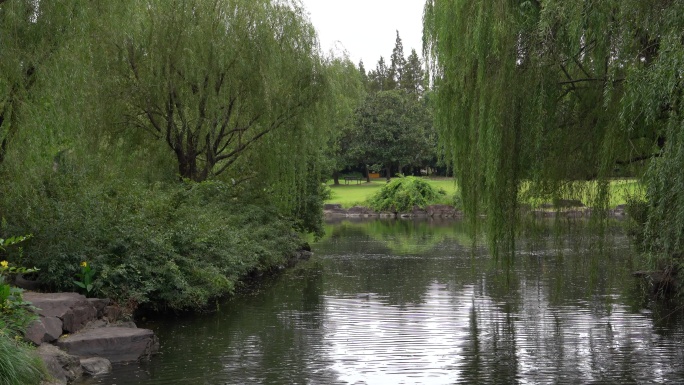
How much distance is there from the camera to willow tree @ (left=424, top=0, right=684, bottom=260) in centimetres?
987

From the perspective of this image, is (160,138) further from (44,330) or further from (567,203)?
(567,203)

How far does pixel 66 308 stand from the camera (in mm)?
11867

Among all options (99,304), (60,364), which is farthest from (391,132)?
(60,364)

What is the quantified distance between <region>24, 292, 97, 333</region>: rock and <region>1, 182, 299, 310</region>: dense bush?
900 mm

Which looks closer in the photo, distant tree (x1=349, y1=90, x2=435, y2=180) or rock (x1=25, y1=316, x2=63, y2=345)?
rock (x1=25, y1=316, x2=63, y2=345)

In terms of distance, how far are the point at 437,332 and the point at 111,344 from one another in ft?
18.5

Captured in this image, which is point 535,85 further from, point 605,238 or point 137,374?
point 137,374

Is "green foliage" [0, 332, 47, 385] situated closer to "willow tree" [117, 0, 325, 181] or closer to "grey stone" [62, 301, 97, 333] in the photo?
"grey stone" [62, 301, 97, 333]

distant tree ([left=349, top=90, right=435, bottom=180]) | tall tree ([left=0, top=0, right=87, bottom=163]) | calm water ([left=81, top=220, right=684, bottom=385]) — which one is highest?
distant tree ([left=349, top=90, right=435, bottom=180])

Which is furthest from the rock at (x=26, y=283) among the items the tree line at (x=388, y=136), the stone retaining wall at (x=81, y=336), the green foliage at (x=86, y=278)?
the tree line at (x=388, y=136)

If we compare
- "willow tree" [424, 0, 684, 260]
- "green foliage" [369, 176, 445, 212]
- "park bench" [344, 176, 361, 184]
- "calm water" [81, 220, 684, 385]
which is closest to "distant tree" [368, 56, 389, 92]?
"park bench" [344, 176, 361, 184]

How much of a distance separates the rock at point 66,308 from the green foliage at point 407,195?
4298 cm

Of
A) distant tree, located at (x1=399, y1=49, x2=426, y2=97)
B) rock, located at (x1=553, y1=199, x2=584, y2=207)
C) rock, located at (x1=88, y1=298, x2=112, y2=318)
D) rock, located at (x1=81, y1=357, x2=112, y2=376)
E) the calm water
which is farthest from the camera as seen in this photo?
distant tree, located at (x1=399, y1=49, x2=426, y2=97)

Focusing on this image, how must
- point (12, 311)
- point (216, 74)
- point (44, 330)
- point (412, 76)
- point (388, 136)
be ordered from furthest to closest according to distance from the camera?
point (412, 76) < point (388, 136) < point (216, 74) < point (44, 330) < point (12, 311)
